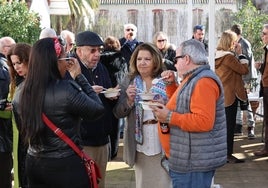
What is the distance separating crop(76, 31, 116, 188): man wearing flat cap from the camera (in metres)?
4.51

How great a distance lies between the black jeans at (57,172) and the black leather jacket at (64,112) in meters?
0.04

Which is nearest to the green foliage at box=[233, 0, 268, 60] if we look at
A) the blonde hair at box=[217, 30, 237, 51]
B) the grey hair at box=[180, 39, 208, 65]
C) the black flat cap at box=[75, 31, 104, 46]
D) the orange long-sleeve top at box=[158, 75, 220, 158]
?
the blonde hair at box=[217, 30, 237, 51]

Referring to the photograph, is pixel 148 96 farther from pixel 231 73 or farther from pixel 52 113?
pixel 231 73

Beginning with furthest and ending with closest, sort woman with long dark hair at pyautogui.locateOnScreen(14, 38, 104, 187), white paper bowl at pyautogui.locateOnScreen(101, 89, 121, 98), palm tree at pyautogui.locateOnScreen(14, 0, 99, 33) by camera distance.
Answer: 1. palm tree at pyautogui.locateOnScreen(14, 0, 99, 33)
2. white paper bowl at pyautogui.locateOnScreen(101, 89, 121, 98)
3. woman with long dark hair at pyautogui.locateOnScreen(14, 38, 104, 187)

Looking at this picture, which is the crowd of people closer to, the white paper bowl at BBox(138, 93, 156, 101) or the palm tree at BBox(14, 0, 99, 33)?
the white paper bowl at BBox(138, 93, 156, 101)

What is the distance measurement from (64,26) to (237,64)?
34.1m

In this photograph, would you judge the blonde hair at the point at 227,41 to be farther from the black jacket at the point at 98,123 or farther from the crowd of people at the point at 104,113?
the black jacket at the point at 98,123

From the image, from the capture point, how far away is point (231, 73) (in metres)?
7.34

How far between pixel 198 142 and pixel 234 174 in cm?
356

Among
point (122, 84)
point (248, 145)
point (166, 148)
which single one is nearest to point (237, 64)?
point (248, 145)

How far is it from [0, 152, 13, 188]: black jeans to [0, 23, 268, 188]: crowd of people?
0.04 feet

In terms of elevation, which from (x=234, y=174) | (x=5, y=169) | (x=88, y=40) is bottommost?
(x=234, y=174)

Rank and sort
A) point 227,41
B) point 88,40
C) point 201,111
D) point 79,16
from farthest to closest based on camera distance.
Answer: point 79,16, point 227,41, point 88,40, point 201,111

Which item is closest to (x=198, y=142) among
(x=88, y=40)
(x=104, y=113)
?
(x=104, y=113)
